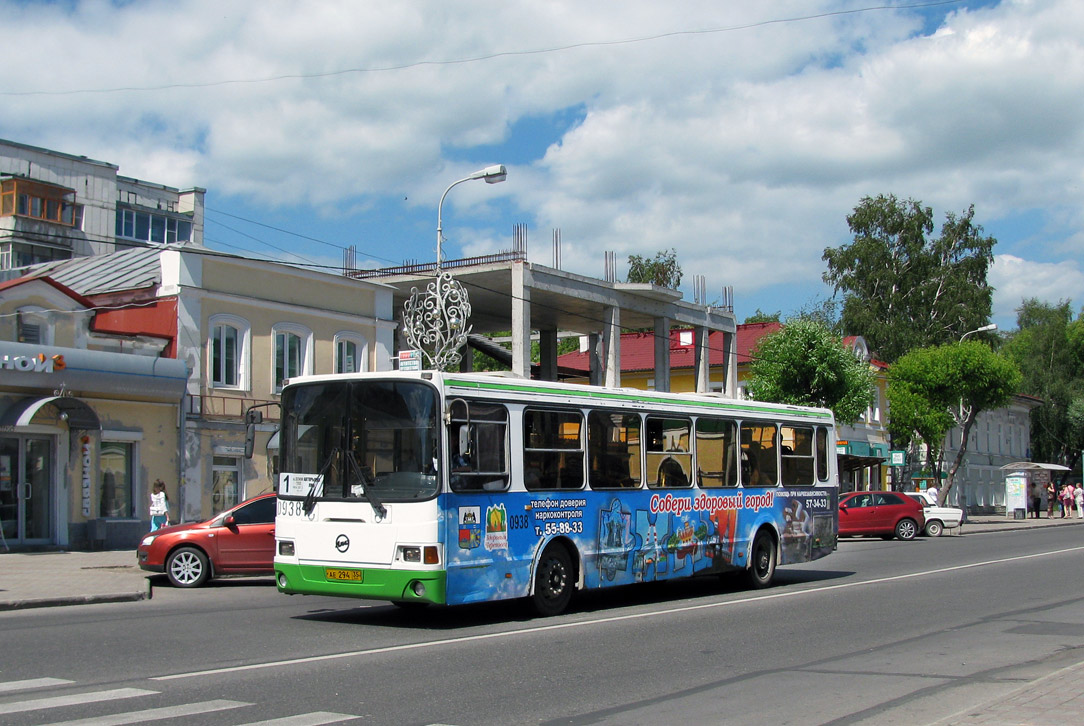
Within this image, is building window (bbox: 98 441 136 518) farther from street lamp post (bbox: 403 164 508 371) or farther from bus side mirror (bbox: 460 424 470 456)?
bus side mirror (bbox: 460 424 470 456)

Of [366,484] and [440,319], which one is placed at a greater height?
[440,319]

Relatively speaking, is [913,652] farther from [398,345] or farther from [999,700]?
[398,345]

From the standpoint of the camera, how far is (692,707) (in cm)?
796

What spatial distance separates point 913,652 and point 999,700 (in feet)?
9.79

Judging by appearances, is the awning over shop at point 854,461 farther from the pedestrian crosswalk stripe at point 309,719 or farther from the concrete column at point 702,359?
the pedestrian crosswalk stripe at point 309,719

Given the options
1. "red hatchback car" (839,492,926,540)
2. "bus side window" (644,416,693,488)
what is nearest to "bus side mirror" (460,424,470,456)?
"bus side window" (644,416,693,488)

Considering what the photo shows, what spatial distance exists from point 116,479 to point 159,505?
2069 mm

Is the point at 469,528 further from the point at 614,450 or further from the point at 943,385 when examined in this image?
the point at 943,385

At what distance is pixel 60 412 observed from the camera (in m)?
23.8

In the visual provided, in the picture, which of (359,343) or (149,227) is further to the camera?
(149,227)

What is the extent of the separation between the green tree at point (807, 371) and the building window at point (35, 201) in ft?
131

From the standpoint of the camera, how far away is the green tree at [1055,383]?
74500 mm

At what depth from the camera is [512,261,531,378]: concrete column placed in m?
36.3

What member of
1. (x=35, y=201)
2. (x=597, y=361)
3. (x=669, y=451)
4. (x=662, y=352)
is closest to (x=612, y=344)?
(x=597, y=361)
